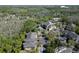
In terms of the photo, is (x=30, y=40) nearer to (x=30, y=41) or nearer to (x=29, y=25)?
(x=30, y=41)

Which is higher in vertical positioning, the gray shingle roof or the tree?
the tree

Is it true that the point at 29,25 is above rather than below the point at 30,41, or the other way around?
above

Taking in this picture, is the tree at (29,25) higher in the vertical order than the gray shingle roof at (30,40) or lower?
higher

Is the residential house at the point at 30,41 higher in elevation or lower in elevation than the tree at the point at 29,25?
lower

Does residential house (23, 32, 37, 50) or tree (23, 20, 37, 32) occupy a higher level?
tree (23, 20, 37, 32)

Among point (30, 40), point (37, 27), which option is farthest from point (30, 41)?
point (37, 27)
